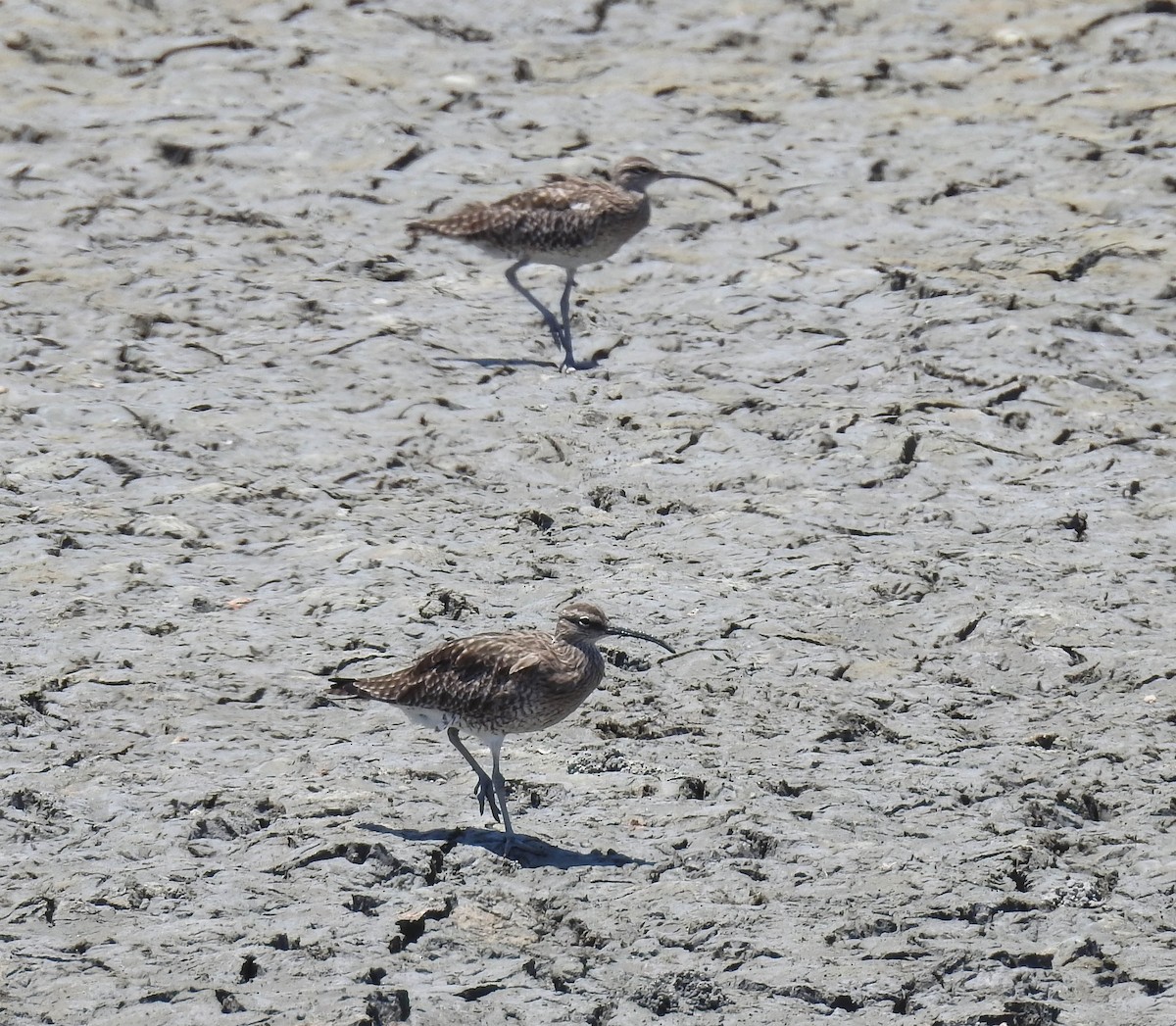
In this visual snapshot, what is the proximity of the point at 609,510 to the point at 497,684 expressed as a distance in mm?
2487

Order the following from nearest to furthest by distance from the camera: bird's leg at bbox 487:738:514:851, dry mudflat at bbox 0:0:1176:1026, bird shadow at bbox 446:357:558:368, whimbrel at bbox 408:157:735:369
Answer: dry mudflat at bbox 0:0:1176:1026, bird's leg at bbox 487:738:514:851, bird shadow at bbox 446:357:558:368, whimbrel at bbox 408:157:735:369

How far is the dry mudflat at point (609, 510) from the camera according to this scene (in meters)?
6.38

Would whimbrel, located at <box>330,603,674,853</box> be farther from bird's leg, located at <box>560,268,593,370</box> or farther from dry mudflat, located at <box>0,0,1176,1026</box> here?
bird's leg, located at <box>560,268,593,370</box>

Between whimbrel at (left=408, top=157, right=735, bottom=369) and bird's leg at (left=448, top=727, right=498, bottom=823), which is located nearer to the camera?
bird's leg at (left=448, top=727, right=498, bottom=823)

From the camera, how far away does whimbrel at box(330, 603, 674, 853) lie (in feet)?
23.0

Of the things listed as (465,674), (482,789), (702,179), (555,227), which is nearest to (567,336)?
(555,227)

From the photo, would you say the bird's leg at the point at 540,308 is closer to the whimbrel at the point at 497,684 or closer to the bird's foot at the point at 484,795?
the whimbrel at the point at 497,684

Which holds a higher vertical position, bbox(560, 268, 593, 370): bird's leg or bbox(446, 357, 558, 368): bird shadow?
bbox(560, 268, 593, 370): bird's leg

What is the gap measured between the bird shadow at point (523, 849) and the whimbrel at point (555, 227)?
4.30 meters

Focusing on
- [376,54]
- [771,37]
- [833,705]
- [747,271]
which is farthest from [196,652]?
[771,37]

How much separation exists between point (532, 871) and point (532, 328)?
16.6ft

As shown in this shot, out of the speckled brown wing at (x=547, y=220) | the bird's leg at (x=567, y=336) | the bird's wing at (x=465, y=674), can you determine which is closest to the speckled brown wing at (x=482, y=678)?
the bird's wing at (x=465, y=674)

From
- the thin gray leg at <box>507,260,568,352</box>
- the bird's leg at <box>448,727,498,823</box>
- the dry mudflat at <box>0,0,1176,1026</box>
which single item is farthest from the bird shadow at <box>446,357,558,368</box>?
the bird's leg at <box>448,727,498,823</box>

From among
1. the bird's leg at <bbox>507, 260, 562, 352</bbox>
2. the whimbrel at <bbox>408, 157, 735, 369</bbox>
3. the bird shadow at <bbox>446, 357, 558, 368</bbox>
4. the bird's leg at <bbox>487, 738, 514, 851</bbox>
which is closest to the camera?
the bird's leg at <bbox>487, 738, 514, 851</bbox>
